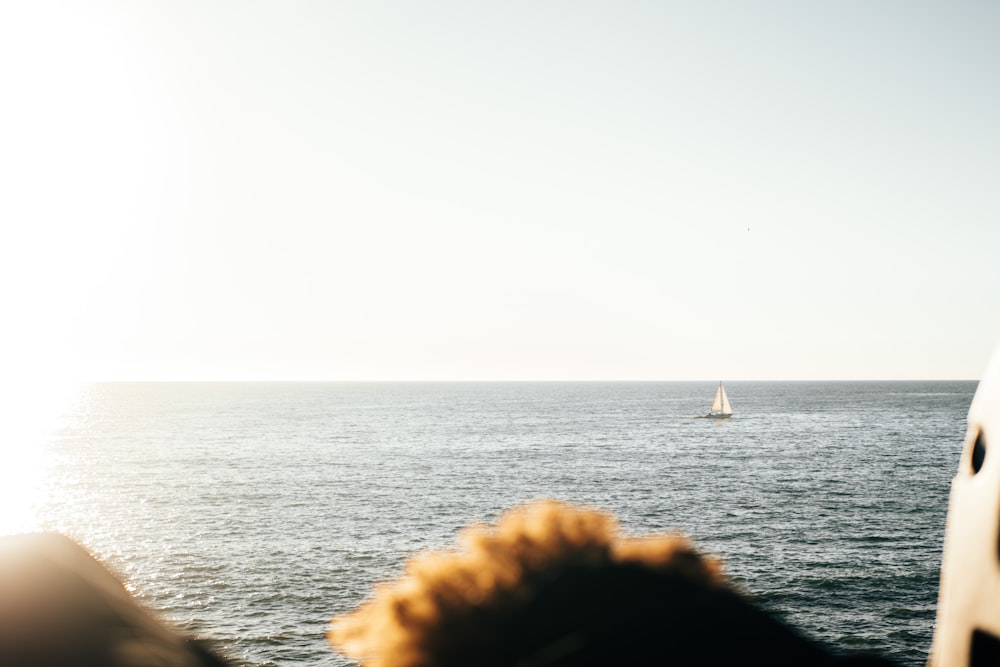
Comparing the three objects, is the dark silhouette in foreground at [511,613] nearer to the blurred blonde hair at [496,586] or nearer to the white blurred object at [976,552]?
the blurred blonde hair at [496,586]

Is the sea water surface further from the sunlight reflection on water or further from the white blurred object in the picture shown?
the white blurred object

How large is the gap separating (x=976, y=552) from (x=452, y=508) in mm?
59438

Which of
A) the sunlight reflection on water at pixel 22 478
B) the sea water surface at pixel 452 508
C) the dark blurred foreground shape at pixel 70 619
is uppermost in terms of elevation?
the dark blurred foreground shape at pixel 70 619

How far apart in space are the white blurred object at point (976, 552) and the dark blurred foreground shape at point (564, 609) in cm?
77

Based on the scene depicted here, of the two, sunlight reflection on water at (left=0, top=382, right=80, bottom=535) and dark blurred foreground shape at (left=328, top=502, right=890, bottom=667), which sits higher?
dark blurred foreground shape at (left=328, top=502, right=890, bottom=667)

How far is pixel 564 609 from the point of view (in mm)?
1420

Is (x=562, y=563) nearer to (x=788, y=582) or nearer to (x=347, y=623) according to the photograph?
(x=347, y=623)

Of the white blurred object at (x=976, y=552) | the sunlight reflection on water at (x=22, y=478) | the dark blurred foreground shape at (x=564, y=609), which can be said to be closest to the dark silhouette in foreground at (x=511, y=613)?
the dark blurred foreground shape at (x=564, y=609)

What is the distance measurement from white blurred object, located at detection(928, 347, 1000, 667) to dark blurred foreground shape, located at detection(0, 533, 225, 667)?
6.28ft

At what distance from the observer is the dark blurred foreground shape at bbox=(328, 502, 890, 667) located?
49.5 inches

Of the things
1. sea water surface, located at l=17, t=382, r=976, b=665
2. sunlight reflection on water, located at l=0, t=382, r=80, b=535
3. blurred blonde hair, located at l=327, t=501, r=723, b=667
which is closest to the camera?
blurred blonde hair, located at l=327, t=501, r=723, b=667

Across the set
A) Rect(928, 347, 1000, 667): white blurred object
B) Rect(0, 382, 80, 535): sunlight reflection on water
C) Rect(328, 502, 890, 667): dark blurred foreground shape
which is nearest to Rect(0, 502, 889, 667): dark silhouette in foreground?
Rect(328, 502, 890, 667): dark blurred foreground shape

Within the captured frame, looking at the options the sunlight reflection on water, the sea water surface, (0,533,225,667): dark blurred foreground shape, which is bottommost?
the sunlight reflection on water

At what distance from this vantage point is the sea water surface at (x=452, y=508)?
116ft
